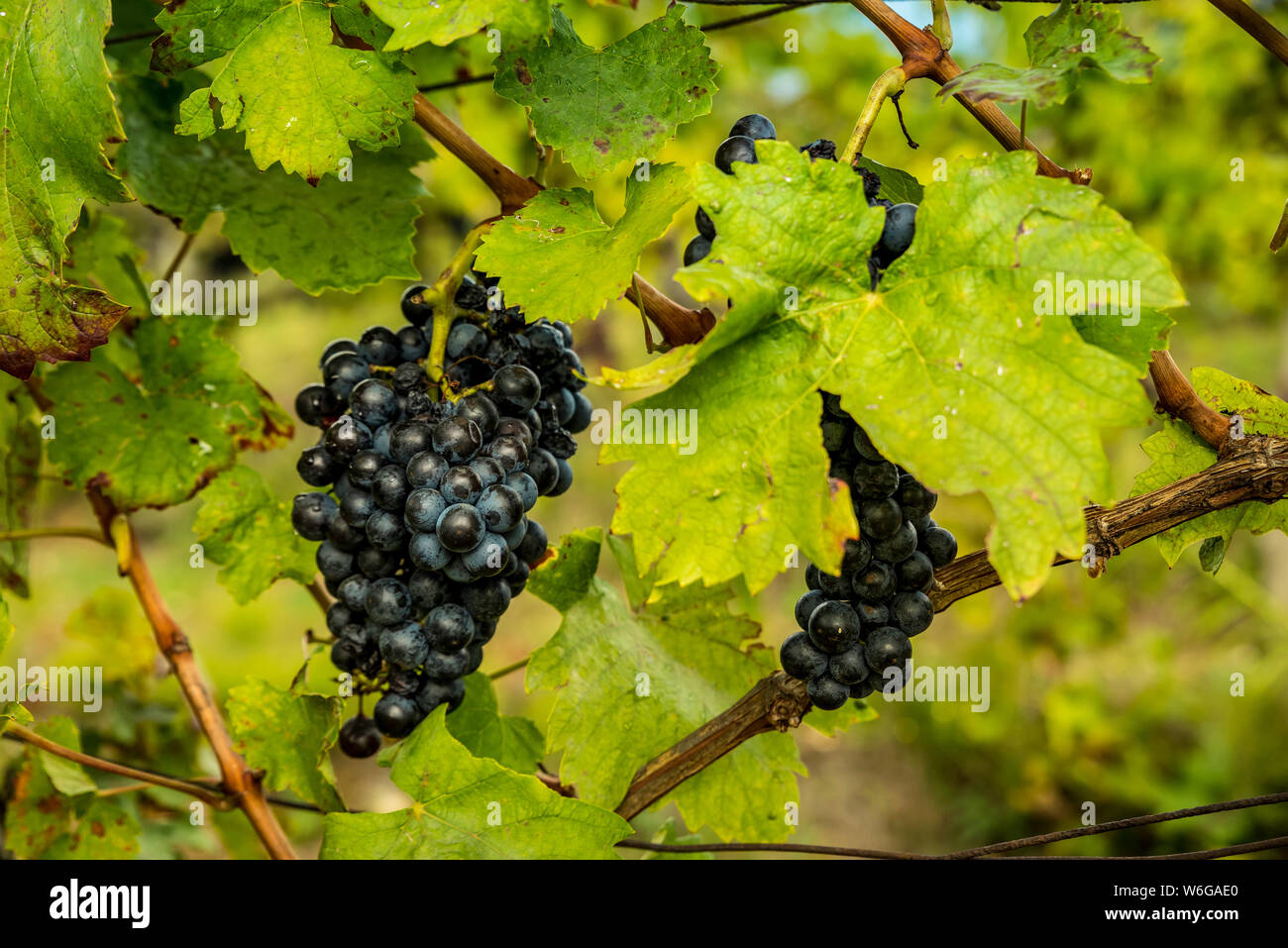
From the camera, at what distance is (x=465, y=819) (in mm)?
923

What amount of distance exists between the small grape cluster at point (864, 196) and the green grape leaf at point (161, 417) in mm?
681

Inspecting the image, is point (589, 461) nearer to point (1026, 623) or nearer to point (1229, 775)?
point (1026, 623)

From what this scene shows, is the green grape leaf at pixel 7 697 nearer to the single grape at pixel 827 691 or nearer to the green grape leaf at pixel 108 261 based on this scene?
the green grape leaf at pixel 108 261

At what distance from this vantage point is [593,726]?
1010 millimetres

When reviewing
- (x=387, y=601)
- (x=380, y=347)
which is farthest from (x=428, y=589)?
(x=380, y=347)

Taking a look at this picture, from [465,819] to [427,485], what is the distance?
0.31m

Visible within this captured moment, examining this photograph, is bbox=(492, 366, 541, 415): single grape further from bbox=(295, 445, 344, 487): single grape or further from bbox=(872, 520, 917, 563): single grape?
bbox=(872, 520, 917, 563): single grape

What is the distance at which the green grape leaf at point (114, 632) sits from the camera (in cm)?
171

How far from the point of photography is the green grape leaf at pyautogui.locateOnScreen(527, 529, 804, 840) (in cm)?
101

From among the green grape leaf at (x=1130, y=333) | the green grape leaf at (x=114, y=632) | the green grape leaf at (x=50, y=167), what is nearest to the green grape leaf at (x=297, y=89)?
the green grape leaf at (x=50, y=167)

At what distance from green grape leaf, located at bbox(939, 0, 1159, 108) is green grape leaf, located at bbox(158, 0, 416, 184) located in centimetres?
46

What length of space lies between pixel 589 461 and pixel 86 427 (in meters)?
4.48
